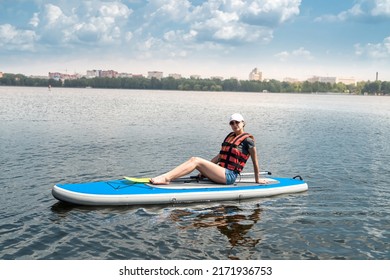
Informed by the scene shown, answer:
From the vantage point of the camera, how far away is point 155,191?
10.3 meters

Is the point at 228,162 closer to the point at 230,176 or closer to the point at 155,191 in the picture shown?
the point at 230,176

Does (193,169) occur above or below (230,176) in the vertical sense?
Result: above

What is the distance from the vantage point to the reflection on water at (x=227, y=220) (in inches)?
341

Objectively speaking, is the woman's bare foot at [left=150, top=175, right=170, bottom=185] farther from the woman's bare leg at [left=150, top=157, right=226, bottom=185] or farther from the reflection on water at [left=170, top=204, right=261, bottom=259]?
the reflection on water at [left=170, top=204, right=261, bottom=259]

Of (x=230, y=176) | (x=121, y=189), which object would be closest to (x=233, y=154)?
(x=230, y=176)

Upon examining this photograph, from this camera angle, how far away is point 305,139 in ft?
83.5

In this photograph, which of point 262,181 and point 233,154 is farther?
point 262,181

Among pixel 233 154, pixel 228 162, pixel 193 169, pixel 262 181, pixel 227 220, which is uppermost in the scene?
pixel 233 154

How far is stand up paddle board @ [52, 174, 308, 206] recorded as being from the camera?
989 cm

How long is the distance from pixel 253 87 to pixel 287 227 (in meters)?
192

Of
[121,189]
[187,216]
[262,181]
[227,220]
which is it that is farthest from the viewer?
[262,181]

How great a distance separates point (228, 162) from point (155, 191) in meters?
2.07

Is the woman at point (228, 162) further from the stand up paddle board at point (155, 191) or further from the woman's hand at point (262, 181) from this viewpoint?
the woman's hand at point (262, 181)

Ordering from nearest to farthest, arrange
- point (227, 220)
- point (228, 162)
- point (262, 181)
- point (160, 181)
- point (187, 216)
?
point (227, 220)
point (187, 216)
point (160, 181)
point (228, 162)
point (262, 181)
